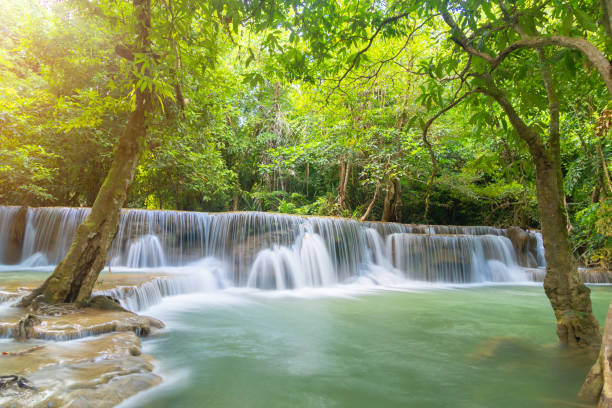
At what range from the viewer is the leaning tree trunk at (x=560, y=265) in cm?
320

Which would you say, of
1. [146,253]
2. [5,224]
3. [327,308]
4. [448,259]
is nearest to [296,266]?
[327,308]

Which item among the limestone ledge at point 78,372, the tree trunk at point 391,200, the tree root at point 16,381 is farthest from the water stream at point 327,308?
the tree trunk at point 391,200

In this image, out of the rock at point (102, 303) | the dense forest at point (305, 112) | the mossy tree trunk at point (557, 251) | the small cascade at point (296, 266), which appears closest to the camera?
the mossy tree trunk at point (557, 251)

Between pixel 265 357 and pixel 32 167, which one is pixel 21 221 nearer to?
pixel 32 167

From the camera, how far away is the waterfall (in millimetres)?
9523

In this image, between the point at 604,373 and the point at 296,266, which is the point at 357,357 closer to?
the point at 604,373

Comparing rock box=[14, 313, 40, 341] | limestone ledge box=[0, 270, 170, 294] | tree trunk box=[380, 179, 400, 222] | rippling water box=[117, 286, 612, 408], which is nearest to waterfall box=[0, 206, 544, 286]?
rippling water box=[117, 286, 612, 408]

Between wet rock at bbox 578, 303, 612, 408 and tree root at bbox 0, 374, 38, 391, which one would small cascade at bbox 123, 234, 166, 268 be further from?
wet rock at bbox 578, 303, 612, 408

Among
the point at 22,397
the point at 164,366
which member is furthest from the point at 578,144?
the point at 22,397

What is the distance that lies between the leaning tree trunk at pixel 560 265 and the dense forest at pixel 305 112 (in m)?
0.20

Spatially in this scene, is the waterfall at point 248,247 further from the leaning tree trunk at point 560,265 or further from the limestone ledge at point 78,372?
the leaning tree trunk at point 560,265

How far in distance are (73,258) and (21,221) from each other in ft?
27.0

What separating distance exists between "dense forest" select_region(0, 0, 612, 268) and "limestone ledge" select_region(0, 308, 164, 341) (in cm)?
246

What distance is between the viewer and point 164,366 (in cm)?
325
